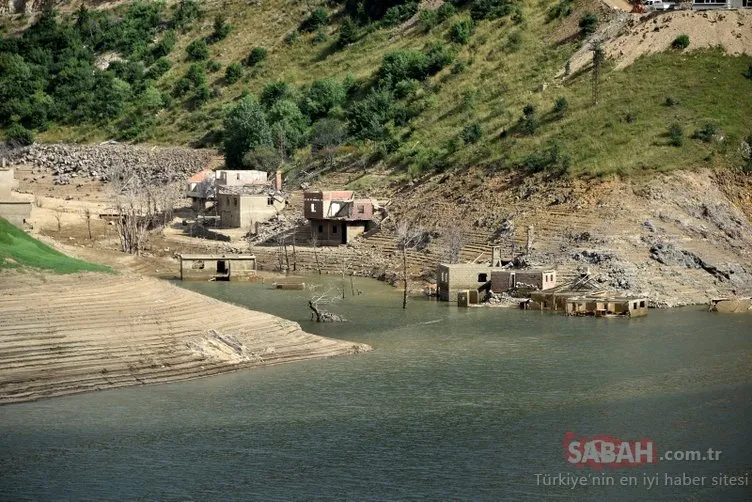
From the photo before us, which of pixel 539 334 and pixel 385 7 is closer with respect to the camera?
pixel 539 334

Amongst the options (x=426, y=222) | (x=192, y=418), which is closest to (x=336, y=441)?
(x=192, y=418)

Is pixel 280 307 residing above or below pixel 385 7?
below

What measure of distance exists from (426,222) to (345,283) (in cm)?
848

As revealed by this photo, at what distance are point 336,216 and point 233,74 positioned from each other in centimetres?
3659

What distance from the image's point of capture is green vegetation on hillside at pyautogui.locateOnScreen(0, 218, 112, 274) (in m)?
57.7

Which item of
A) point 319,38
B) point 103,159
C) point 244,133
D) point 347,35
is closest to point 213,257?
point 244,133

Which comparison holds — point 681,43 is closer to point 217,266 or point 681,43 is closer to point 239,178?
point 239,178

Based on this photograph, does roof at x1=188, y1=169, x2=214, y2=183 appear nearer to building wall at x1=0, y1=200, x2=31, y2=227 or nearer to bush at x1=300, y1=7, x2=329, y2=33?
building wall at x1=0, y1=200, x2=31, y2=227

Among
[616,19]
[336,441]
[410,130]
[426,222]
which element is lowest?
[336,441]

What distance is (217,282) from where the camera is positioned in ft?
254

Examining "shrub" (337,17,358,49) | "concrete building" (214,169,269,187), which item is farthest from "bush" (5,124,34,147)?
"concrete building" (214,169,269,187)

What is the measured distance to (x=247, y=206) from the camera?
3556 inches

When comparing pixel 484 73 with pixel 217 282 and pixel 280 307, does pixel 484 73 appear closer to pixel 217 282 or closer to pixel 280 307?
pixel 217 282

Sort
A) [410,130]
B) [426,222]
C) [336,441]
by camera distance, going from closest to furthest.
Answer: [336,441] → [426,222] → [410,130]
